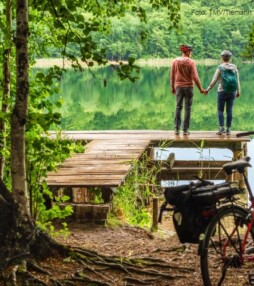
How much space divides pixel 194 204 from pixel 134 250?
7.08ft

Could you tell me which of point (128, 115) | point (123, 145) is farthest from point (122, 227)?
point (128, 115)

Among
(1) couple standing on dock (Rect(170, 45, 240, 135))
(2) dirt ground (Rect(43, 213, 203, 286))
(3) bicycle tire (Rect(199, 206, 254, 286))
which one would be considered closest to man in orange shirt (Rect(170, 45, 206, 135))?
(1) couple standing on dock (Rect(170, 45, 240, 135))

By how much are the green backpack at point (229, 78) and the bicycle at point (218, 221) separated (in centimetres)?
820

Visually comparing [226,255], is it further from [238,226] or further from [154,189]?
[154,189]

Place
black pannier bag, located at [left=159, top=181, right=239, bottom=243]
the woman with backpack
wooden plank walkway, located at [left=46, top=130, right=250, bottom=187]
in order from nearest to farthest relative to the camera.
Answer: black pannier bag, located at [left=159, top=181, right=239, bottom=243], wooden plank walkway, located at [left=46, top=130, right=250, bottom=187], the woman with backpack

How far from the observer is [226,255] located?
4.59 m

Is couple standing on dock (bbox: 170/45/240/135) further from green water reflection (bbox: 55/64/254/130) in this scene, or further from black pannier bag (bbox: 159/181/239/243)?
black pannier bag (bbox: 159/181/239/243)

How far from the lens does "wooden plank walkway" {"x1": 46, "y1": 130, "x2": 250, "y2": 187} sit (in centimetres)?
873

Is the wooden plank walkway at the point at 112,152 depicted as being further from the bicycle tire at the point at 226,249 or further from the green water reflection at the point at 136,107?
the green water reflection at the point at 136,107

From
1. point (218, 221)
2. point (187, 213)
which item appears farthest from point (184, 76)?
point (187, 213)

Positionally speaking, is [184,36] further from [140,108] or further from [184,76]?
[184,76]

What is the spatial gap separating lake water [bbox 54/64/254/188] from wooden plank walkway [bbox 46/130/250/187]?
1.93 metres

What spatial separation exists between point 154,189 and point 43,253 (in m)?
7.60

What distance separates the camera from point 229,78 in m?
12.7
